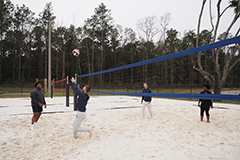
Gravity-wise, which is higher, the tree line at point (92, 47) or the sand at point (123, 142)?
the tree line at point (92, 47)

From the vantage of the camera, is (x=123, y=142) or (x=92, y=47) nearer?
(x=123, y=142)

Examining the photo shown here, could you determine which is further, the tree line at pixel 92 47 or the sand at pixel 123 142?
the tree line at pixel 92 47

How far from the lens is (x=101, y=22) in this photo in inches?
1218

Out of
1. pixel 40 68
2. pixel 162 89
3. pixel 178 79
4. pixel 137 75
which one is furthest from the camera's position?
pixel 40 68

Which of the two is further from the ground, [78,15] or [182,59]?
[78,15]

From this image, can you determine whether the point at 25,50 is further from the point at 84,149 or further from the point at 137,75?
the point at 84,149

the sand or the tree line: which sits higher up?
the tree line

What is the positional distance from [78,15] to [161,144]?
2782cm

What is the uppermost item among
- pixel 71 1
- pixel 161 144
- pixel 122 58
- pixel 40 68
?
pixel 71 1

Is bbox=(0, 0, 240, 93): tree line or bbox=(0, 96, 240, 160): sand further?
bbox=(0, 0, 240, 93): tree line

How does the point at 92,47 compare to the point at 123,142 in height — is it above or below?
above

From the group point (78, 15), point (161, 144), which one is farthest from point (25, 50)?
point (161, 144)

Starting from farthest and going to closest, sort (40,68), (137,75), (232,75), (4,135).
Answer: (40,68), (137,75), (232,75), (4,135)

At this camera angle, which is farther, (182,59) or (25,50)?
(25,50)
